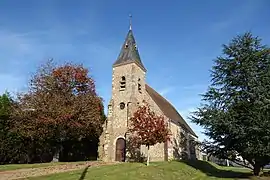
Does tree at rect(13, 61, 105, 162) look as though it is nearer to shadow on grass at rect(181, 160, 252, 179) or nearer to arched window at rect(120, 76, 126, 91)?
arched window at rect(120, 76, 126, 91)

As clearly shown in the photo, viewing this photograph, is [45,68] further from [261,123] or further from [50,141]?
[261,123]

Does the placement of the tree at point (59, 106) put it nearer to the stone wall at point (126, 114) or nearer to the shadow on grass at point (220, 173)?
the stone wall at point (126, 114)

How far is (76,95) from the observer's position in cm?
2862

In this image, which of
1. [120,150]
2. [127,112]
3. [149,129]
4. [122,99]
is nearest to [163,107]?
[122,99]

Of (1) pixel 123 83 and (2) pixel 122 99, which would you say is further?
(1) pixel 123 83

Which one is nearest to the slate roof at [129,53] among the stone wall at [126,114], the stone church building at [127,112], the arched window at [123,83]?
the stone church building at [127,112]

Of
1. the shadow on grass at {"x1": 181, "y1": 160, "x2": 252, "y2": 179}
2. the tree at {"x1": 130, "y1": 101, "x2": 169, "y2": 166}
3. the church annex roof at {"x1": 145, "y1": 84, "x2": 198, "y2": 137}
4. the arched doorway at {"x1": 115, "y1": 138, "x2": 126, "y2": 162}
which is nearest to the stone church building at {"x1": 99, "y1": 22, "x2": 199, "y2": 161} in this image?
the arched doorway at {"x1": 115, "y1": 138, "x2": 126, "y2": 162}

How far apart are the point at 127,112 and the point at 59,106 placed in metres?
7.83

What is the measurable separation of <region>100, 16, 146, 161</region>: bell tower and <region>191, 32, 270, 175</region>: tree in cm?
1087

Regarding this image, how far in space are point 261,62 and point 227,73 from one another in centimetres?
250

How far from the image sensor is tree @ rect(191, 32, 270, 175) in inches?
713

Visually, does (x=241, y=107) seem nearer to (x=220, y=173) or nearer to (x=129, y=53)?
(x=220, y=173)

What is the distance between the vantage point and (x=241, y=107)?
19.9 meters

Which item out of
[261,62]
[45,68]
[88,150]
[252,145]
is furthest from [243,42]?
[88,150]
